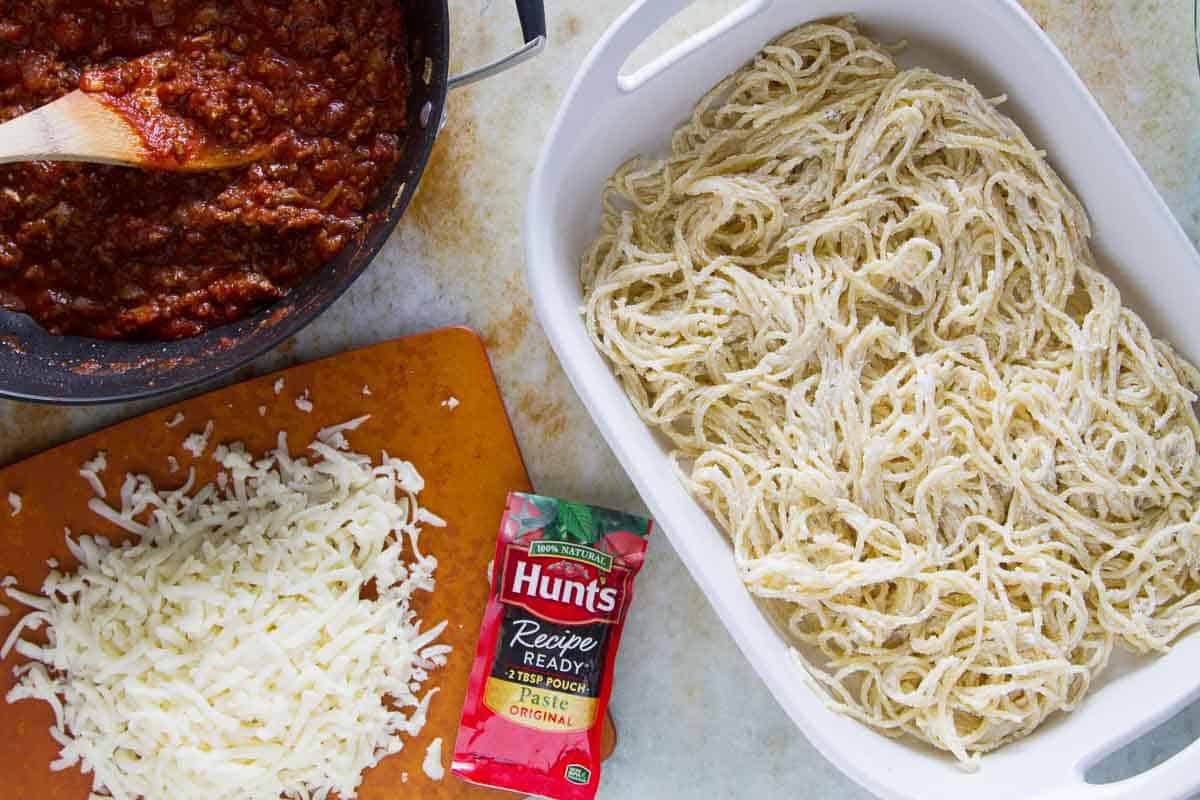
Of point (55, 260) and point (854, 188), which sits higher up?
point (854, 188)

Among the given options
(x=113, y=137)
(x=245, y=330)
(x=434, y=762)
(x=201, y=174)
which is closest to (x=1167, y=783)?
Answer: (x=434, y=762)

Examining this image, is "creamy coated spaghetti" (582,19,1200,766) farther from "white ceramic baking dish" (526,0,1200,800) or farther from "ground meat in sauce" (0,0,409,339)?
"ground meat in sauce" (0,0,409,339)

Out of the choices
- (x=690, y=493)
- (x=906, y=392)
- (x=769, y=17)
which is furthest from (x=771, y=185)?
(x=690, y=493)

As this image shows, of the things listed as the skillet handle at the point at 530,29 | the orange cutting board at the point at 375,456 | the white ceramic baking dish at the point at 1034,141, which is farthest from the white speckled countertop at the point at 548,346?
the skillet handle at the point at 530,29

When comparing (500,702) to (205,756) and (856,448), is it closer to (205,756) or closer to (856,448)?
(205,756)

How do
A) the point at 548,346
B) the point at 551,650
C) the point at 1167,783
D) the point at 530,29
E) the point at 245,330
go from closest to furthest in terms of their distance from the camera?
the point at 1167,783, the point at 530,29, the point at 245,330, the point at 551,650, the point at 548,346

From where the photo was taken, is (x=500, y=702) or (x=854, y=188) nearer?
(x=854, y=188)

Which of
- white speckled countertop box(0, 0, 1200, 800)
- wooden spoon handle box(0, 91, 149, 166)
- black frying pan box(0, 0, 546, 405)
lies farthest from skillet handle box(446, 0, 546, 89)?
wooden spoon handle box(0, 91, 149, 166)

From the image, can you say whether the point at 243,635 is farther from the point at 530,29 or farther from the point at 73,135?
the point at 530,29
